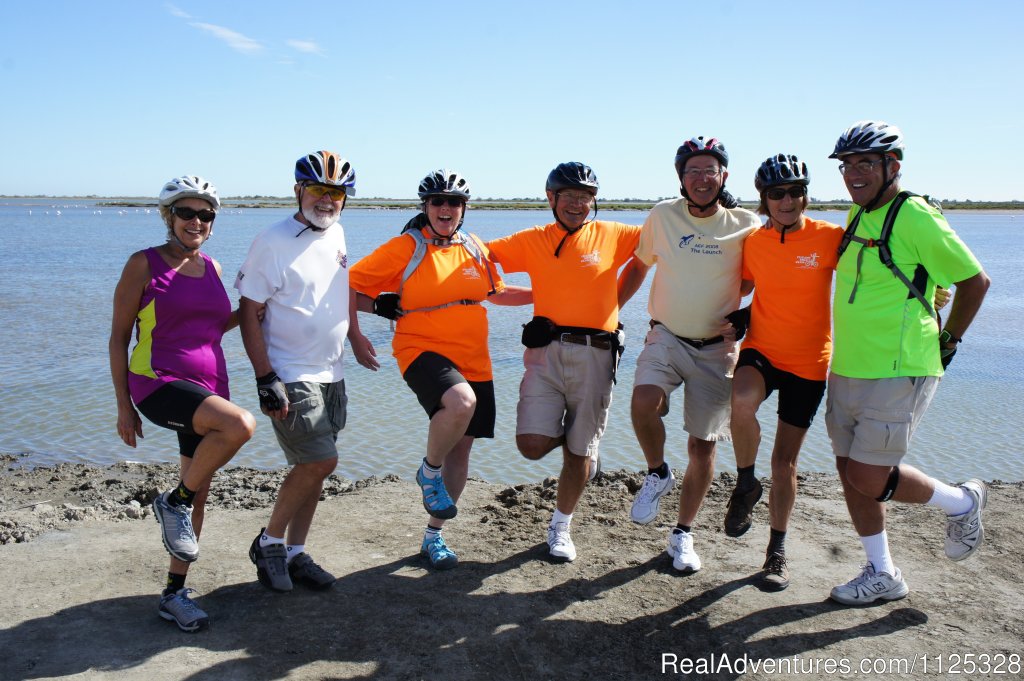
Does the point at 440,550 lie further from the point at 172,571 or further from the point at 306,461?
the point at 172,571

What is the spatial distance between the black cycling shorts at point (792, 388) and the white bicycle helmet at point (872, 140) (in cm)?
138

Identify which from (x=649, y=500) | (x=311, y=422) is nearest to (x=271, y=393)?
(x=311, y=422)

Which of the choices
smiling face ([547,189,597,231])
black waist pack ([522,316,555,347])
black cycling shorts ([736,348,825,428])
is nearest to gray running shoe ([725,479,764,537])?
black cycling shorts ([736,348,825,428])

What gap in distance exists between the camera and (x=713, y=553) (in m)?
5.87

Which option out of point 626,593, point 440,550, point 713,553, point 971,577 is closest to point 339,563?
point 440,550

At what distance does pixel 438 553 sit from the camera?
561 cm

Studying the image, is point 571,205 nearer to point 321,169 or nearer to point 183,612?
point 321,169

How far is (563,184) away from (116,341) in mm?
2993

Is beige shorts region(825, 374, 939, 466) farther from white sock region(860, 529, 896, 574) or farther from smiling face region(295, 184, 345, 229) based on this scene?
smiling face region(295, 184, 345, 229)

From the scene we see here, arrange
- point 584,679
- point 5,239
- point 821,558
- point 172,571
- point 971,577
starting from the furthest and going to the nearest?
point 5,239
point 821,558
point 971,577
point 172,571
point 584,679

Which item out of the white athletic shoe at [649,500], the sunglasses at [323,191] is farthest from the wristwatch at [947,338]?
the sunglasses at [323,191]

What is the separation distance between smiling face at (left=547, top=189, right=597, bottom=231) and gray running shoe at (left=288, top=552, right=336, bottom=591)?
2856 millimetres

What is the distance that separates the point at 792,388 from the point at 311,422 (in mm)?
3065

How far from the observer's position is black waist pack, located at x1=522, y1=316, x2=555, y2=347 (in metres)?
5.64
